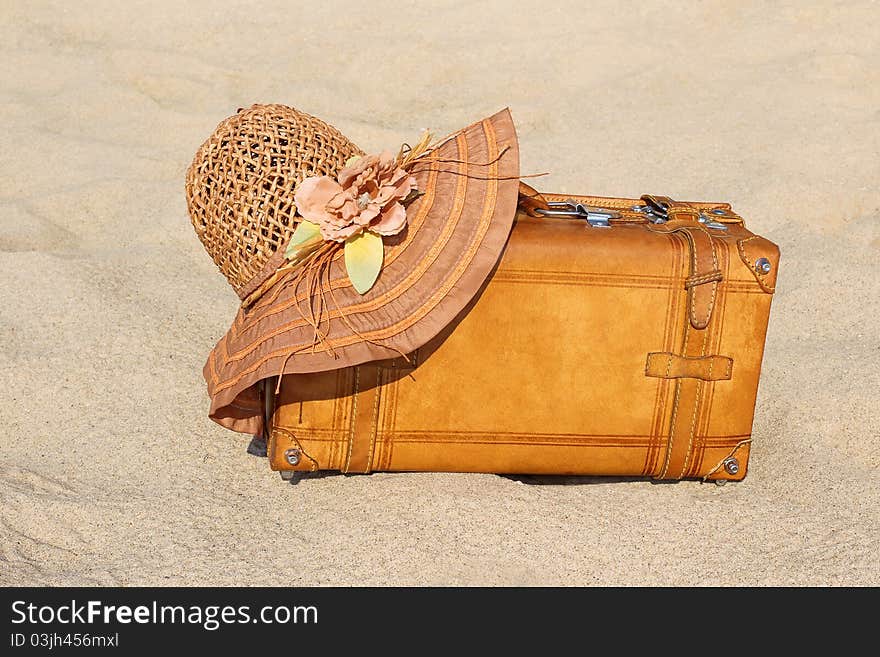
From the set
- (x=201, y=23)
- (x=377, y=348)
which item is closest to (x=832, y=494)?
(x=377, y=348)

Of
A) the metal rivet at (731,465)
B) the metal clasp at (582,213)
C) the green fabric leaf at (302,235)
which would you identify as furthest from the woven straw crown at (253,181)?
the metal rivet at (731,465)

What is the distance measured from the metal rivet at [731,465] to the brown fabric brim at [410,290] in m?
0.70

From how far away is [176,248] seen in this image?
3541mm

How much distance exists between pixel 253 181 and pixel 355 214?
0.72 ft

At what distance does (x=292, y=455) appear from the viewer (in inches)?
90.7

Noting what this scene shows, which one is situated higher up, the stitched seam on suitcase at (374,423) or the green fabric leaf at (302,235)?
the green fabric leaf at (302,235)

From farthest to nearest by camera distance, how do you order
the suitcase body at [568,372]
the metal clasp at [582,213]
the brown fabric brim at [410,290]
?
the metal clasp at [582,213]
the suitcase body at [568,372]
the brown fabric brim at [410,290]

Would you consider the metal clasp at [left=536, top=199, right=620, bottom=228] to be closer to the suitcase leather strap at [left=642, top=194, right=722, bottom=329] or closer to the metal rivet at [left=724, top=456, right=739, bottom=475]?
the suitcase leather strap at [left=642, top=194, right=722, bottom=329]

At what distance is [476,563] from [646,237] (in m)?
0.73

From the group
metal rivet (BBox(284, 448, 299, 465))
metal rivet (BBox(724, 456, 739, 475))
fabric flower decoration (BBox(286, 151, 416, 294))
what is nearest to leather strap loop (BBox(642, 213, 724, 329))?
metal rivet (BBox(724, 456, 739, 475))

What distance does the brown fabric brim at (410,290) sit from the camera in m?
2.14

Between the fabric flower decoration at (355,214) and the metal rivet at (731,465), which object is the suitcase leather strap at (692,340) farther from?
the fabric flower decoration at (355,214)

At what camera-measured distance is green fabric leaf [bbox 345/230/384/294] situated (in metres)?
2.15

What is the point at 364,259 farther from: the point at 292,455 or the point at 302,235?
the point at 292,455
